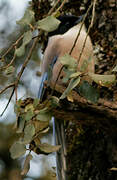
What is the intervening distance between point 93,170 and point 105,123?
21.7 inches

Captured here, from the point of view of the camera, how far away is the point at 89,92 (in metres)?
0.91

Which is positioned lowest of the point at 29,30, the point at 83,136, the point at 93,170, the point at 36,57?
the point at 93,170

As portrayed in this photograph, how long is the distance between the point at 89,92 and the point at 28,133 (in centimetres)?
22

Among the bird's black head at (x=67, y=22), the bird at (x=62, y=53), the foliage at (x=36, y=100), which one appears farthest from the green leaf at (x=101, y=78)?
the bird's black head at (x=67, y=22)

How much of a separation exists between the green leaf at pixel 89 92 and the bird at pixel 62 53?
0.84m

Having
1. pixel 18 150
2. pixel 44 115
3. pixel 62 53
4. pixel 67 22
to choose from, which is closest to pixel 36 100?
pixel 44 115

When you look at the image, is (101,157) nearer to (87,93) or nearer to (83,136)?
(83,136)

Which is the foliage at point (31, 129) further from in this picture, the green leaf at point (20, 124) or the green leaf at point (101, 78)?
the green leaf at point (101, 78)

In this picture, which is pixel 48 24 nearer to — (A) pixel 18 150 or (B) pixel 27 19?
(B) pixel 27 19

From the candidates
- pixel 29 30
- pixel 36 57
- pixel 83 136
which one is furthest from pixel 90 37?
pixel 29 30

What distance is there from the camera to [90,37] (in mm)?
2162

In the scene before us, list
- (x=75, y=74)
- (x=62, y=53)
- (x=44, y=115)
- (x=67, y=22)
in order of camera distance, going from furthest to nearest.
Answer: (x=67, y=22) → (x=62, y=53) → (x=44, y=115) → (x=75, y=74)

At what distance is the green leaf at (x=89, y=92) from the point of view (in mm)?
908

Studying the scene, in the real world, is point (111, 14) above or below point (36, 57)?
above
